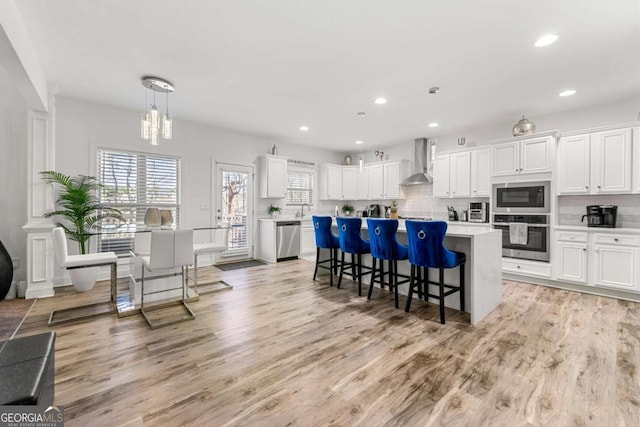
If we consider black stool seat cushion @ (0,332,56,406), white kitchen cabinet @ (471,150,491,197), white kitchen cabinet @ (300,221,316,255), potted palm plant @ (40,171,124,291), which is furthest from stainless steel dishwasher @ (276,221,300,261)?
black stool seat cushion @ (0,332,56,406)

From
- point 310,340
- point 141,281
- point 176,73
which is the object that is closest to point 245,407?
point 310,340

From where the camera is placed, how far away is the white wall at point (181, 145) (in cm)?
419

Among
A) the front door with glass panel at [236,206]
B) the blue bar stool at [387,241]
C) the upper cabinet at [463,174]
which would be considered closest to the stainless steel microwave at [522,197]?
the upper cabinet at [463,174]

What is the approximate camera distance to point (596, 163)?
12.8 feet

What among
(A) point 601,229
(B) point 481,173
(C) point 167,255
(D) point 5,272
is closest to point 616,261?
(A) point 601,229

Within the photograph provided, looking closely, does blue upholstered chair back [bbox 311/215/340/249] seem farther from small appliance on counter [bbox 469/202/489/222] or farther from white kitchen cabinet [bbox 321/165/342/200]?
white kitchen cabinet [bbox 321/165/342/200]

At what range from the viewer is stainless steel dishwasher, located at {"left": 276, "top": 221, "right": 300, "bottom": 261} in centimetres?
598

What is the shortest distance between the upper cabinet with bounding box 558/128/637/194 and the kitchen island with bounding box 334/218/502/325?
187 centimetres

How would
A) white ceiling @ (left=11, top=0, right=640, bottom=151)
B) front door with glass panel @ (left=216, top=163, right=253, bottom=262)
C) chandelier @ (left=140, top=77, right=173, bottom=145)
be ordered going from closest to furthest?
white ceiling @ (left=11, top=0, right=640, bottom=151) → chandelier @ (left=140, top=77, right=173, bottom=145) → front door with glass panel @ (left=216, top=163, right=253, bottom=262)

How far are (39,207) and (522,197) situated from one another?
22.2 ft

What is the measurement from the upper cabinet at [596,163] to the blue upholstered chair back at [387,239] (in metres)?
2.80

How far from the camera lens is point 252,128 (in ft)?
18.4

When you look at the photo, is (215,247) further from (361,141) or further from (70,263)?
(361,141)

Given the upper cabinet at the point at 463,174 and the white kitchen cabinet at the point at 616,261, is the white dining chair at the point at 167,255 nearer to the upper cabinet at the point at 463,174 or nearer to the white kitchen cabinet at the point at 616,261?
the upper cabinet at the point at 463,174
